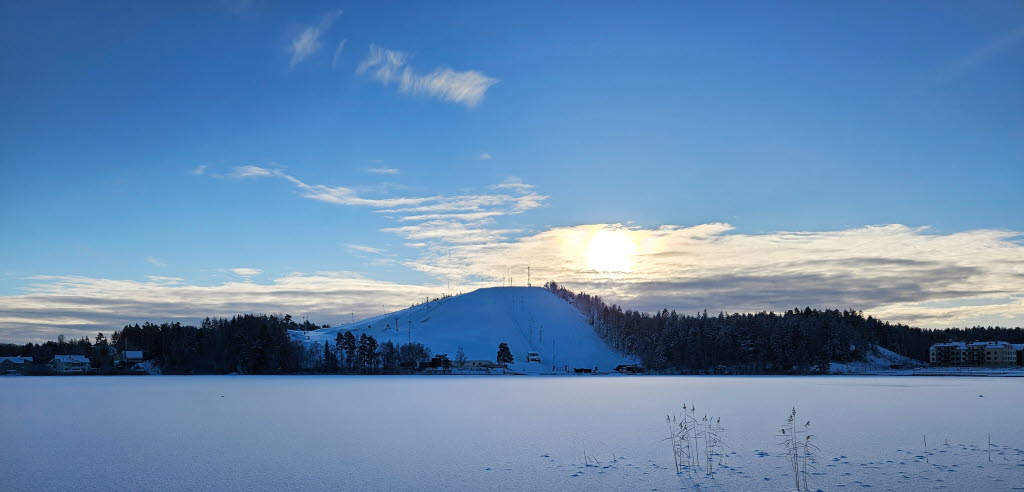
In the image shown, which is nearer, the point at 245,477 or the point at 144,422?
the point at 245,477

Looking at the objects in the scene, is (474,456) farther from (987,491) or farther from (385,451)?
(987,491)

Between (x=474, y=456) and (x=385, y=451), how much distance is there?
3927mm

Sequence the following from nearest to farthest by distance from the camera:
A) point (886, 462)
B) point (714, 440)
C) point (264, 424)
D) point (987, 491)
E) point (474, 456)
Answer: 1. point (987, 491)
2. point (886, 462)
3. point (474, 456)
4. point (714, 440)
5. point (264, 424)

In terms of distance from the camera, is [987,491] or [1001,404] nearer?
[987,491]

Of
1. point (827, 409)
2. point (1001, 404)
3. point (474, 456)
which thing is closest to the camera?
point (474, 456)

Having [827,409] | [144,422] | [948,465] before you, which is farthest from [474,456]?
[827,409]

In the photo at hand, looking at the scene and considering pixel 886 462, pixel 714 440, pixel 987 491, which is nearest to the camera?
pixel 987 491

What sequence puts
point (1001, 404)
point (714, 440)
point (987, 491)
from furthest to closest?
point (1001, 404)
point (714, 440)
point (987, 491)

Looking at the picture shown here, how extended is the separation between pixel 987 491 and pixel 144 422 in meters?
41.2

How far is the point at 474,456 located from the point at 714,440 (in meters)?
10.8

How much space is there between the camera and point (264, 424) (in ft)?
137

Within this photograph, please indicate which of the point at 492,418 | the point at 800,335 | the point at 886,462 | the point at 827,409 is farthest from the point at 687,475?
the point at 800,335

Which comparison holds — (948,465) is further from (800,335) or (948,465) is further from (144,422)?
(800,335)

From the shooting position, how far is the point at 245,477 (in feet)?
77.9
